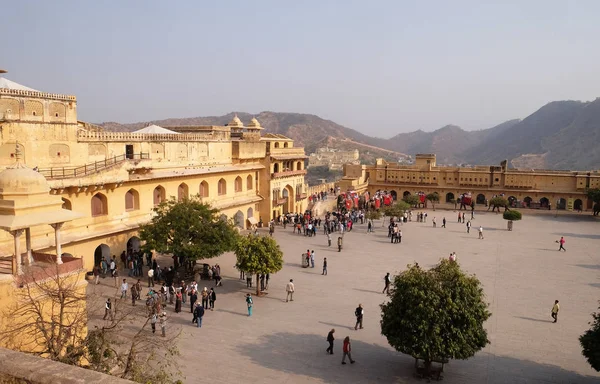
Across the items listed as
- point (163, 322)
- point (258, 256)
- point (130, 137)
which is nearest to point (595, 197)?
point (258, 256)

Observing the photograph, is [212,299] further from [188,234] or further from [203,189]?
[203,189]

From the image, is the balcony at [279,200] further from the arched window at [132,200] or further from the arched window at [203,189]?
the arched window at [132,200]

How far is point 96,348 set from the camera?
27.2 feet

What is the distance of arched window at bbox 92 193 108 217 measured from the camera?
2169 cm

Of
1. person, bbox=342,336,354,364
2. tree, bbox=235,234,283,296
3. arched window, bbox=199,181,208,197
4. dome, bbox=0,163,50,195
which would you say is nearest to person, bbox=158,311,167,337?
tree, bbox=235,234,283,296

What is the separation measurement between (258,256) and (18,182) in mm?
9460

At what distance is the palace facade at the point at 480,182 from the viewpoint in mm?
48906

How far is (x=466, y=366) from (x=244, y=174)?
2346cm

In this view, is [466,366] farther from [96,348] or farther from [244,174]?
[244,174]

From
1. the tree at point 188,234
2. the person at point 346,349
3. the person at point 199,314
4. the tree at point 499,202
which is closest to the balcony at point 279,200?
the tree at point 188,234

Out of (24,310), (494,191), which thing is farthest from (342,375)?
(494,191)

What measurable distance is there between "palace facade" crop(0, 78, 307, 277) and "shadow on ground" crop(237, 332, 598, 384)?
6.25 metres

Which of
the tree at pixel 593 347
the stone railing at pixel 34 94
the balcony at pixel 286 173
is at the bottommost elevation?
the tree at pixel 593 347

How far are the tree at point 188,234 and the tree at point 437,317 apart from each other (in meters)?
9.66
